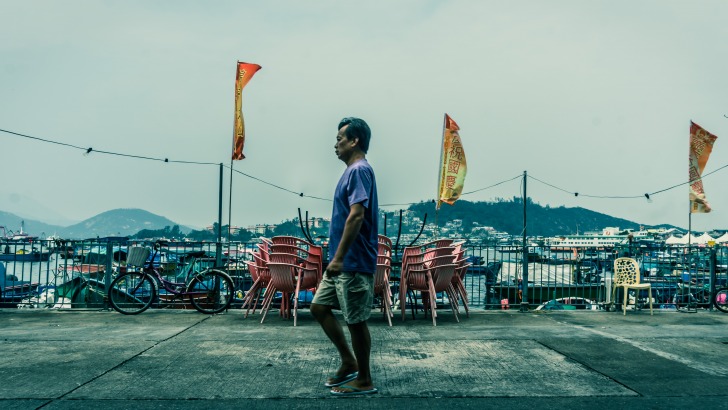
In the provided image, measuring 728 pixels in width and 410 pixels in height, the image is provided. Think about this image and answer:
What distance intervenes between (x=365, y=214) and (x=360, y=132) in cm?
64

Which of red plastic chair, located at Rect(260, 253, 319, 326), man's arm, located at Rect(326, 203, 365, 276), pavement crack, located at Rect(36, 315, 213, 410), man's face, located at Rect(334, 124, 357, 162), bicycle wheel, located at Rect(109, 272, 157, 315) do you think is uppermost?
man's face, located at Rect(334, 124, 357, 162)

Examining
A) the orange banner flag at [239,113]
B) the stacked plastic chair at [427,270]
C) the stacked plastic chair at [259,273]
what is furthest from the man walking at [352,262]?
the orange banner flag at [239,113]

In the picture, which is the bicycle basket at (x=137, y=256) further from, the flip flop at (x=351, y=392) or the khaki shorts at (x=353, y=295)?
the flip flop at (x=351, y=392)

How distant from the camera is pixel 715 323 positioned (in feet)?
27.8

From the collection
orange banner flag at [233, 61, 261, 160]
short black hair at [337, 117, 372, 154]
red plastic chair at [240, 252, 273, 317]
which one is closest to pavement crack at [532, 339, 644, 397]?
short black hair at [337, 117, 372, 154]

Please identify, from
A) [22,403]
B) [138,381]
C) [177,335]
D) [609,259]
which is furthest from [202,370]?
[609,259]

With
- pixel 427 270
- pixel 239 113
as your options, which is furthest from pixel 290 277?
pixel 239 113

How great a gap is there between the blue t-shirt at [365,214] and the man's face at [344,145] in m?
0.13

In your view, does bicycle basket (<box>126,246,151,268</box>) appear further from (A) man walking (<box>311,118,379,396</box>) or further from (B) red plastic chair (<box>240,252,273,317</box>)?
(A) man walking (<box>311,118,379,396</box>)

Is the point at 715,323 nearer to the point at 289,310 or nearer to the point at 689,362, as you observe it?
the point at 689,362

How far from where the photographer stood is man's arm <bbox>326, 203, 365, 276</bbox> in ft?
14.4

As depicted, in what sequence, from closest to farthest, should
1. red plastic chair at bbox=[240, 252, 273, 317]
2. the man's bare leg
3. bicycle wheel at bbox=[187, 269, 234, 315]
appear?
the man's bare leg
red plastic chair at bbox=[240, 252, 273, 317]
bicycle wheel at bbox=[187, 269, 234, 315]

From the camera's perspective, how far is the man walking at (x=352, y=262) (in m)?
4.43

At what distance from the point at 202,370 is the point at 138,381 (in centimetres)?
56
